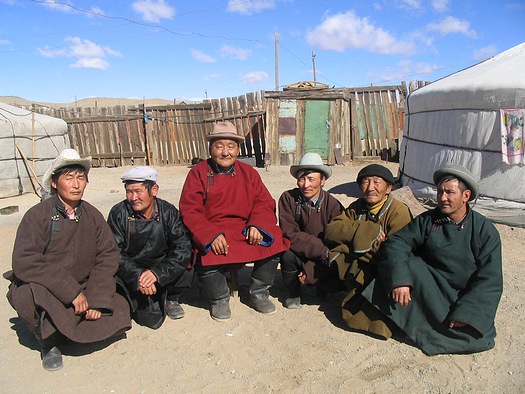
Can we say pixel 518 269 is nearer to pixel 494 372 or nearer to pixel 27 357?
pixel 494 372

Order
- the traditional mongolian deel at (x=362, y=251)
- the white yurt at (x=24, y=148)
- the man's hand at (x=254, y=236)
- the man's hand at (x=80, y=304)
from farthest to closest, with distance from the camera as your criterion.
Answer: the white yurt at (x=24, y=148), the man's hand at (x=254, y=236), the traditional mongolian deel at (x=362, y=251), the man's hand at (x=80, y=304)

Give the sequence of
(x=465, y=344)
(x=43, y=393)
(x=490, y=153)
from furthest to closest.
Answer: (x=490, y=153)
(x=465, y=344)
(x=43, y=393)

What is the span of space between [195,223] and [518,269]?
2804 millimetres

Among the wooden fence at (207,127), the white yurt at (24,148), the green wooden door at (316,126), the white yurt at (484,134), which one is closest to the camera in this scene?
the white yurt at (484,134)

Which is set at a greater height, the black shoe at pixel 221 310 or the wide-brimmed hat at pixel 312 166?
the wide-brimmed hat at pixel 312 166

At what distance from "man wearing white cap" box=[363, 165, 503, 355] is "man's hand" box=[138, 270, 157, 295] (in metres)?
1.36

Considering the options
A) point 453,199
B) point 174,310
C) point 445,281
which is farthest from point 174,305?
point 453,199

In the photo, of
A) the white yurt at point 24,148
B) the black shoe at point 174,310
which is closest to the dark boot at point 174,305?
the black shoe at point 174,310

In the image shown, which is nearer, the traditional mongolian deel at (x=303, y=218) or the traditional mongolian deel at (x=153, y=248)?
the traditional mongolian deel at (x=153, y=248)

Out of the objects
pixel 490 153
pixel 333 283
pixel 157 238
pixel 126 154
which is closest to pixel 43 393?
pixel 157 238

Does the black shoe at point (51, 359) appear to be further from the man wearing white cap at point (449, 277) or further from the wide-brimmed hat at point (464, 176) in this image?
the wide-brimmed hat at point (464, 176)

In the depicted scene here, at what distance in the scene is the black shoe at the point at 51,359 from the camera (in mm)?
2469

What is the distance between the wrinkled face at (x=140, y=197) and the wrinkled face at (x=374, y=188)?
1356mm

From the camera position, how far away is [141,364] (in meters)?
2.54
